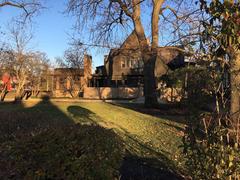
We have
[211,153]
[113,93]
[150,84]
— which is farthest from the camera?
[113,93]

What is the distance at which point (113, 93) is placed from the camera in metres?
41.5

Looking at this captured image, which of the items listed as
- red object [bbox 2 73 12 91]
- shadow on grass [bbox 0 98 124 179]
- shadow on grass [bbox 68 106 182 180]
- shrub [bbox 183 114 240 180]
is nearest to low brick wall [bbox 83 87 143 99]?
red object [bbox 2 73 12 91]

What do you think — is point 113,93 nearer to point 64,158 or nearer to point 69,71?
point 69,71

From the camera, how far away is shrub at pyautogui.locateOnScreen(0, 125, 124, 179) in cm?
364

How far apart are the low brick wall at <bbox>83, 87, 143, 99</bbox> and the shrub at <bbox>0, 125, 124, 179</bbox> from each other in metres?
35.9

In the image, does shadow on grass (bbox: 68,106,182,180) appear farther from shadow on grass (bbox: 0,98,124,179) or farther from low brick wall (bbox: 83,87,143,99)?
low brick wall (bbox: 83,87,143,99)

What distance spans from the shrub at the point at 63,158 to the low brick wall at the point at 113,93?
35.9 m

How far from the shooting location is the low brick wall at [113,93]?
4084 centimetres

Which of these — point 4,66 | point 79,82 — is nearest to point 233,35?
point 4,66

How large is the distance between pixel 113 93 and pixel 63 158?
37.7 meters

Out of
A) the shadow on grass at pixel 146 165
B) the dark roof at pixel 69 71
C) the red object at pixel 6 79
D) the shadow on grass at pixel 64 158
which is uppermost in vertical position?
the dark roof at pixel 69 71

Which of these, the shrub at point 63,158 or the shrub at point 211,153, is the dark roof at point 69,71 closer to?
the shrub at point 63,158

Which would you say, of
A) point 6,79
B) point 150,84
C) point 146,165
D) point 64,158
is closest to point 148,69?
point 150,84

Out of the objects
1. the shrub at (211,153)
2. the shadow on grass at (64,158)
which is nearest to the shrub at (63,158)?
the shadow on grass at (64,158)
